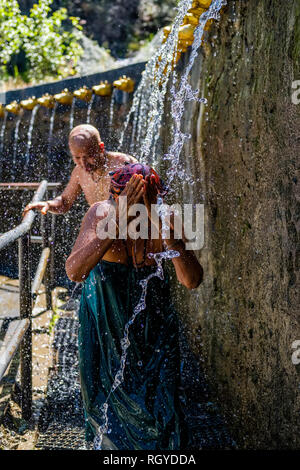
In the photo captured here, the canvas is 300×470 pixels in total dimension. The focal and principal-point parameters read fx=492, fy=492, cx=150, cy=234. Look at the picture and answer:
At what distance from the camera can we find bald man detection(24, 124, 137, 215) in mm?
3242

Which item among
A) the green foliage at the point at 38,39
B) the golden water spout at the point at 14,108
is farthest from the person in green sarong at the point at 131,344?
the green foliage at the point at 38,39

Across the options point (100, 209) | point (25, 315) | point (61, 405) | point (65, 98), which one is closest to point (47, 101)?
point (65, 98)

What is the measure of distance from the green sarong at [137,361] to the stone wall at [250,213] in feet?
1.55

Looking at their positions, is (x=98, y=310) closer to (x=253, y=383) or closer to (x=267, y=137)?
(x=253, y=383)

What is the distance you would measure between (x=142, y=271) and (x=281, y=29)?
1232mm

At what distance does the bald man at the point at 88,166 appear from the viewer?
3.24 metres

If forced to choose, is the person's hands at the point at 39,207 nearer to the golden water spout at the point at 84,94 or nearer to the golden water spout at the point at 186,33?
the golden water spout at the point at 186,33

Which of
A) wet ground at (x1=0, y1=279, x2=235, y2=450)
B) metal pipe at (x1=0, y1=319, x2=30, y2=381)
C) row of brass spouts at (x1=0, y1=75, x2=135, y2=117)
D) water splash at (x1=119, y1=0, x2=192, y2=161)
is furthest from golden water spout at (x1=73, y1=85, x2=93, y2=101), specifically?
metal pipe at (x1=0, y1=319, x2=30, y2=381)

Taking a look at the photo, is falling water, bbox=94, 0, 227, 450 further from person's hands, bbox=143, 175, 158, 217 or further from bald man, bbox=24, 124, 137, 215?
bald man, bbox=24, 124, 137, 215

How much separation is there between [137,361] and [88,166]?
1533mm

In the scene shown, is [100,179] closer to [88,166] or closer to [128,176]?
[88,166]

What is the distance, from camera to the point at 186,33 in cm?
345

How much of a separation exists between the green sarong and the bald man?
116cm
